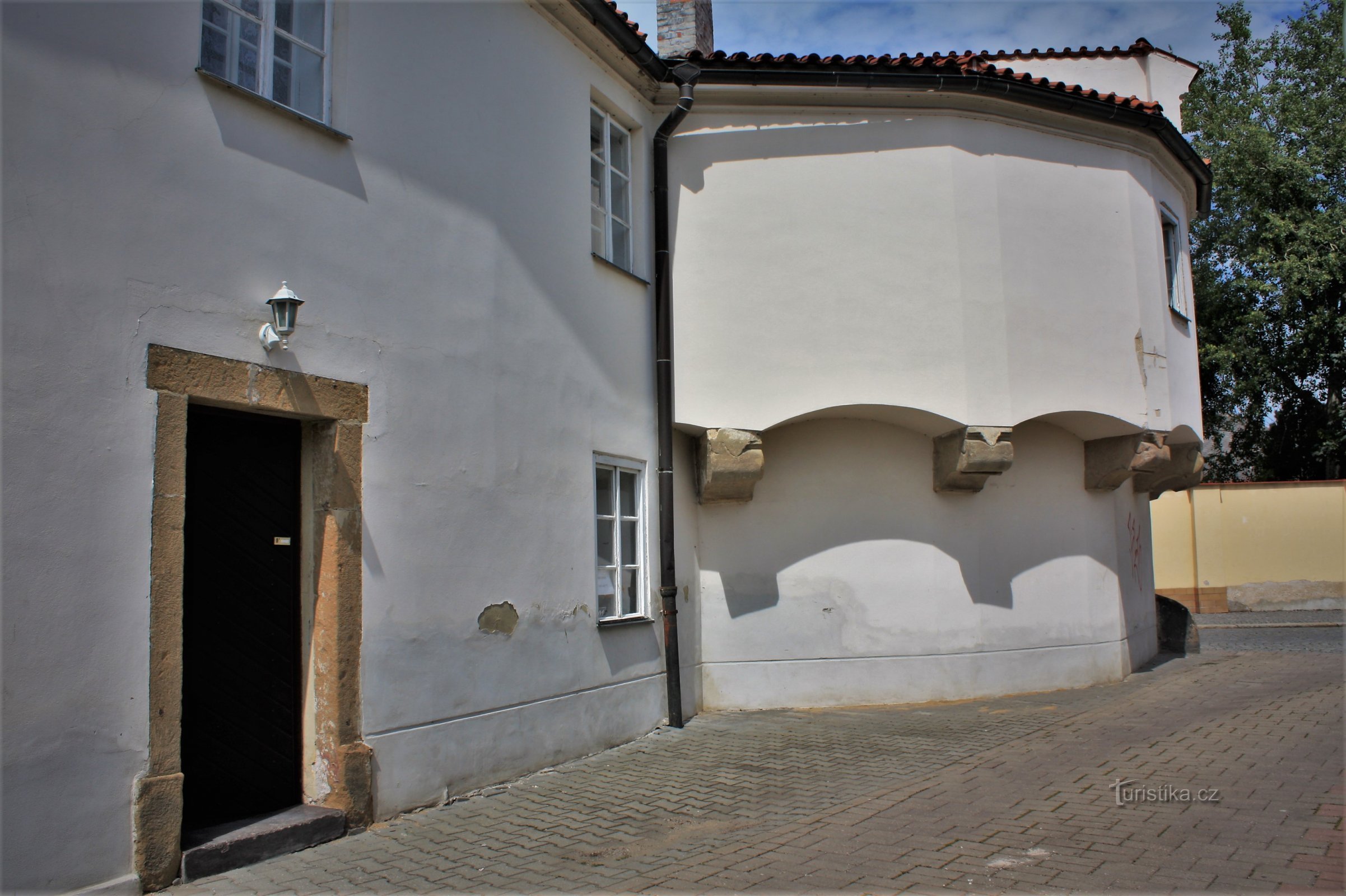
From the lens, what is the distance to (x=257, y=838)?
5234 mm

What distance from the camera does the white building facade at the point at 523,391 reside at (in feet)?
15.3

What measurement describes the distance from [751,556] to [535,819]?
4609mm

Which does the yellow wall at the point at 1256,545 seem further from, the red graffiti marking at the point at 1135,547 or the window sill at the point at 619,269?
the window sill at the point at 619,269

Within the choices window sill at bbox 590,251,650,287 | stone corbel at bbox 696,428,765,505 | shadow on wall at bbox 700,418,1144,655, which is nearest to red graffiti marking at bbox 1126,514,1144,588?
shadow on wall at bbox 700,418,1144,655

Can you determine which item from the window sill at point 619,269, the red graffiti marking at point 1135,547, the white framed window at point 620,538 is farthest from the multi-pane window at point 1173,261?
the white framed window at point 620,538

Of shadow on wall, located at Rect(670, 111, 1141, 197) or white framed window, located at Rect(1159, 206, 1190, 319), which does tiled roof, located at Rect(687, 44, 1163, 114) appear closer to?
shadow on wall, located at Rect(670, 111, 1141, 197)

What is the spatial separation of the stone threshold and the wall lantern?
2505mm

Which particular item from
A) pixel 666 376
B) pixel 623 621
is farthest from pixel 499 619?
pixel 666 376

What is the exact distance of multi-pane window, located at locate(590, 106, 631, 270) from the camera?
920 centimetres

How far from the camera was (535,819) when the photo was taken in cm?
621

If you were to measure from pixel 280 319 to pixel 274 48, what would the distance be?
5.46 ft

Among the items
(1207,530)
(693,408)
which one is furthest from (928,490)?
(1207,530)

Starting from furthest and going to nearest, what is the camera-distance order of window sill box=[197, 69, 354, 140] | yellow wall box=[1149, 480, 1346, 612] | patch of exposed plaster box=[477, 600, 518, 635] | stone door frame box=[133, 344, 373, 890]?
yellow wall box=[1149, 480, 1346, 612] → patch of exposed plaster box=[477, 600, 518, 635] → window sill box=[197, 69, 354, 140] → stone door frame box=[133, 344, 373, 890]

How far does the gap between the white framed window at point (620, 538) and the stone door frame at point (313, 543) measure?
2.74 metres
